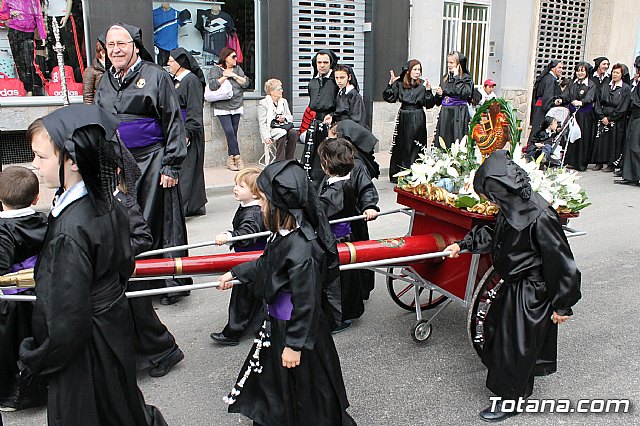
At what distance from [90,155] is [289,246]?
103 cm

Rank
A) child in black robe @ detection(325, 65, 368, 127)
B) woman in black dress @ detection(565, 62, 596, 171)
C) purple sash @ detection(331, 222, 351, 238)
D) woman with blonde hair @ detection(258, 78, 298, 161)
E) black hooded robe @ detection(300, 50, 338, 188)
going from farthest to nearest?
woman in black dress @ detection(565, 62, 596, 171), woman with blonde hair @ detection(258, 78, 298, 161), black hooded robe @ detection(300, 50, 338, 188), child in black robe @ detection(325, 65, 368, 127), purple sash @ detection(331, 222, 351, 238)

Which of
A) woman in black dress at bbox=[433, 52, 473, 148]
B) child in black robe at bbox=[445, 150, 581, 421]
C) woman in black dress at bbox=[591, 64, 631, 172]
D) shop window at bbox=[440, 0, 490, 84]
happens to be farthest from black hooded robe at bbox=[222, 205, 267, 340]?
shop window at bbox=[440, 0, 490, 84]

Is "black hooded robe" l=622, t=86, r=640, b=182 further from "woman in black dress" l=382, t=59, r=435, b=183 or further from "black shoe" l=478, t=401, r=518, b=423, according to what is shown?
"black shoe" l=478, t=401, r=518, b=423

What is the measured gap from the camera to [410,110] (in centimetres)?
1030

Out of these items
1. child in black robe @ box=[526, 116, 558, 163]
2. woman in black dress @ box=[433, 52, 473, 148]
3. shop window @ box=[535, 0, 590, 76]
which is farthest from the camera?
shop window @ box=[535, 0, 590, 76]

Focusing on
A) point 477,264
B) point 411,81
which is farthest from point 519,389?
point 411,81

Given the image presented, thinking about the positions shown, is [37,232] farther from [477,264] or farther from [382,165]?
[382,165]

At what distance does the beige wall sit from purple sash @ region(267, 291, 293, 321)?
659 inches

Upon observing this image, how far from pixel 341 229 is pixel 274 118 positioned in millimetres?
6371

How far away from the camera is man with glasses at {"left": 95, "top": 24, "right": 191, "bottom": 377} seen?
4.70 metres

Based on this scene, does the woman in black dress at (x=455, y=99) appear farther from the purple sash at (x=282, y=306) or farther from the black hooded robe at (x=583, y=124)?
the purple sash at (x=282, y=306)

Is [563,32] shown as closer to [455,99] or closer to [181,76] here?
[455,99]

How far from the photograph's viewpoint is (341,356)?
4.41m

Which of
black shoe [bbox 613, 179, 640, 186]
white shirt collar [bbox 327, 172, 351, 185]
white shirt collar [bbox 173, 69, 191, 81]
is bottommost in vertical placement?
black shoe [bbox 613, 179, 640, 186]
